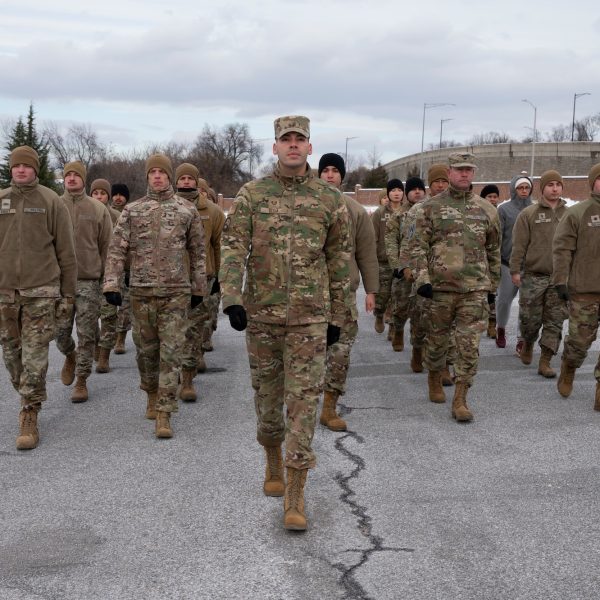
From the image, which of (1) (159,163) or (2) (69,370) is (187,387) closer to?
(2) (69,370)

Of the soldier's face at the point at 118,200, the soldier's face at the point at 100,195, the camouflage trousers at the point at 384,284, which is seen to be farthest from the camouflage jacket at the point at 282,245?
the camouflage trousers at the point at 384,284

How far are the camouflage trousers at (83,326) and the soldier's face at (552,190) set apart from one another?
5.05 metres

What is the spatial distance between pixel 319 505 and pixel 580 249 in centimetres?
422

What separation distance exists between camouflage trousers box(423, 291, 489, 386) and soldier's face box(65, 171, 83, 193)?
3.94m

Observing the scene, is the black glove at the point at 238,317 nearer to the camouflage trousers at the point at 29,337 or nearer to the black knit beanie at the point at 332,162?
the camouflage trousers at the point at 29,337

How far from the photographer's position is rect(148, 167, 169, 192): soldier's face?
703cm

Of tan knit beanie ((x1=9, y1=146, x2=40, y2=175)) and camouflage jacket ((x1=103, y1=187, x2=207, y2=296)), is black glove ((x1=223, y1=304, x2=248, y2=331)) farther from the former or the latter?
tan knit beanie ((x1=9, y1=146, x2=40, y2=175))

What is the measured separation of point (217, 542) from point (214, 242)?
4.66 m

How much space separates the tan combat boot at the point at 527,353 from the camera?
32.9 ft

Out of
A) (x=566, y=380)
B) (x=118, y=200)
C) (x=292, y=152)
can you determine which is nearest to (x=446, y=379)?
(x=566, y=380)

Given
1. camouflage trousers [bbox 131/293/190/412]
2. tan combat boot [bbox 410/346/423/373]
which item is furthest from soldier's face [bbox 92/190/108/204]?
tan combat boot [bbox 410/346/423/373]

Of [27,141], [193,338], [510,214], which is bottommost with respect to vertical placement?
[193,338]

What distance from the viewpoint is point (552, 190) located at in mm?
9469

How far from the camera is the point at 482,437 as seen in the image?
22.3ft
